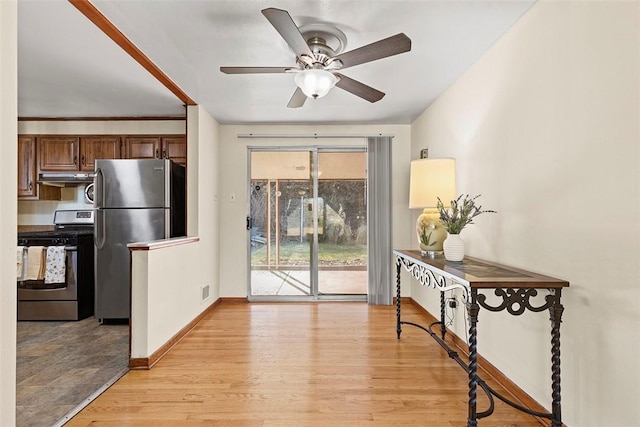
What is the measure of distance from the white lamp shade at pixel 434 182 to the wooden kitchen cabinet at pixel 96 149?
354cm

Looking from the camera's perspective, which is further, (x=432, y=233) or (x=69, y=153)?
(x=69, y=153)

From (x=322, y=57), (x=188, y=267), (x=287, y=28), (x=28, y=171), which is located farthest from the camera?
(x=28, y=171)

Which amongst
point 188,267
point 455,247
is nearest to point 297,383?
point 455,247

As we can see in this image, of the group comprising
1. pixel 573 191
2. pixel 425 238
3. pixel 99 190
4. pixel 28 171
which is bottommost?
pixel 425 238

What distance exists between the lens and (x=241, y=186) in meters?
4.52

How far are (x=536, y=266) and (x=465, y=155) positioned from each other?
3.97 ft

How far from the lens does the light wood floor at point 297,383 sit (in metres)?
1.93

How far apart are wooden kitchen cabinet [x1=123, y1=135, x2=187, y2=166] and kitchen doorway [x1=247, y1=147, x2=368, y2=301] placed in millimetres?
890

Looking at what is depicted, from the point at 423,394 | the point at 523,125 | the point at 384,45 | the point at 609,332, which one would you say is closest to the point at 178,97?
the point at 384,45

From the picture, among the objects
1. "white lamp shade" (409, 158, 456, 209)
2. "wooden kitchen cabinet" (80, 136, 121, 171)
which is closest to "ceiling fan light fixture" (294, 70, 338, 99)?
"white lamp shade" (409, 158, 456, 209)

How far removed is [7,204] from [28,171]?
3.96 m

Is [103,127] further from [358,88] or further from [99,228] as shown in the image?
[358,88]

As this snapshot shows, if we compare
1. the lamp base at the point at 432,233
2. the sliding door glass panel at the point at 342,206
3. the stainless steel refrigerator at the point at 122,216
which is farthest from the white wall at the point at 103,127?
the lamp base at the point at 432,233

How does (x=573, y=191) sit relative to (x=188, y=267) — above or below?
above
